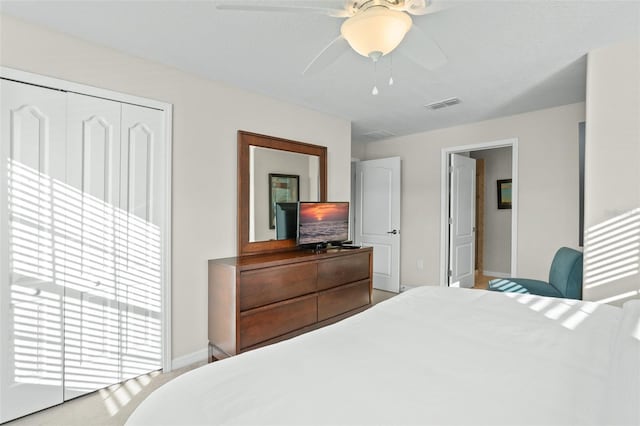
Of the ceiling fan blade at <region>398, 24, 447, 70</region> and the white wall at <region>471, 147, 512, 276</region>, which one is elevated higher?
the ceiling fan blade at <region>398, 24, 447, 70</region>

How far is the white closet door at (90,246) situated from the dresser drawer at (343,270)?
178cm

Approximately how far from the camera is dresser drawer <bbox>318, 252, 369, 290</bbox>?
3.35 meters

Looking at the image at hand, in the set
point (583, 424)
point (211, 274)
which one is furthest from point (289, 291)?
point (583, 424)

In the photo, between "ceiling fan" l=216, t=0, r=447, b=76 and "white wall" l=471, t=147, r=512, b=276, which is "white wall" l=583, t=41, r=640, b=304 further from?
"white wall" l=471, t=147, r=512, b=276

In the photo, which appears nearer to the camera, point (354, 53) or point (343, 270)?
point (354, 53)

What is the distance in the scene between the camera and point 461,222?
4.99 m

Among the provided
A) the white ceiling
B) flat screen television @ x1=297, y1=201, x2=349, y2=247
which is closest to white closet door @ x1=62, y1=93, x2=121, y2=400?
the white ceiling

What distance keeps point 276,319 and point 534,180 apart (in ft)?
11.2

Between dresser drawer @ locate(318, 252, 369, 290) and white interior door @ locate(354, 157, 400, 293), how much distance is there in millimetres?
1361

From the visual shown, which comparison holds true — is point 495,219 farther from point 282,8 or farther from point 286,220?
point 282,8

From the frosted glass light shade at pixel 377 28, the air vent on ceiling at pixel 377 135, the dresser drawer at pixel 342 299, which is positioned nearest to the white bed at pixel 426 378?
the frosted glass light shade at pixel 377 28

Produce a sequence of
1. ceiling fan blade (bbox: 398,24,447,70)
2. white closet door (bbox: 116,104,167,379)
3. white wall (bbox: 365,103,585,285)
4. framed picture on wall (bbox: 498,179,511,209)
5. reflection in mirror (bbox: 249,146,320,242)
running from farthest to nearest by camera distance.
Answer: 1. framed picture on wall (bbox: 498,179,511,209)
2. white wall (bbox: 365,103,585,285)
3. reflection in mirror (bbox: 249,146,320,242)
4. white closet door (bbox: 116,104,167,379)
5. ceiling fan blade (bbox: 398,24,447,70)

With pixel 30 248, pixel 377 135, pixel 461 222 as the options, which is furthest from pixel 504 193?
pixel 30 248

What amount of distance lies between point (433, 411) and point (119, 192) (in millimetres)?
2477
